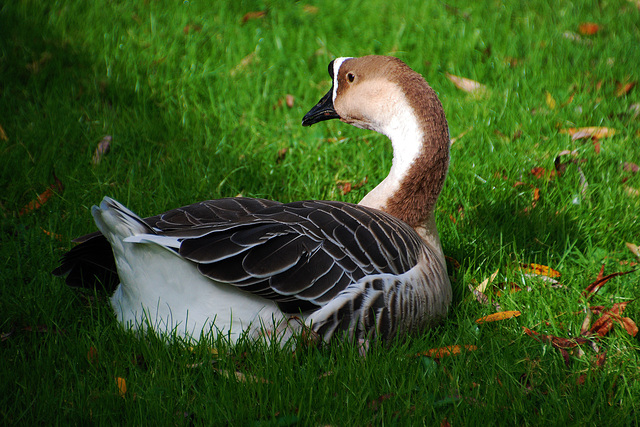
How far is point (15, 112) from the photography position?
4941 mm

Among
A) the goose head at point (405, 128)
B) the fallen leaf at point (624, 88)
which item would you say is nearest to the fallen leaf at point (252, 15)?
the goose head at point (405, 128)

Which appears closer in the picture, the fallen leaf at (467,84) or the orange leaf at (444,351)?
the orange leaf at (444,351)

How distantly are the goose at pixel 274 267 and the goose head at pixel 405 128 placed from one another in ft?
0.04

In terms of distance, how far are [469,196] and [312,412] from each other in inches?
85.9

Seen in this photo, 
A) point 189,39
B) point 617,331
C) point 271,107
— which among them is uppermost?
point 189,39

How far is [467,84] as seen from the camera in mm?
5504

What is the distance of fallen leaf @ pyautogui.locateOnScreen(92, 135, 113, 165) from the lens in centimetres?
451

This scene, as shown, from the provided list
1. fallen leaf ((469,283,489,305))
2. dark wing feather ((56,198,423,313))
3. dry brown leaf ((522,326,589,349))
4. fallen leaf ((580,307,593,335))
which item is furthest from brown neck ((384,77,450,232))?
fallen leaf ((580,307,593,335))

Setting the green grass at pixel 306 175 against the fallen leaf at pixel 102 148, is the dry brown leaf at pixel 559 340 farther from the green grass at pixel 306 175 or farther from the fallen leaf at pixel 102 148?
the fallen leaf at pixel 102 148

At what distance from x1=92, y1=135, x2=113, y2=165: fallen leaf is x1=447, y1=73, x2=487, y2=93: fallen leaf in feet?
9.41

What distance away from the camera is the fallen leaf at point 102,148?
14.8 ft

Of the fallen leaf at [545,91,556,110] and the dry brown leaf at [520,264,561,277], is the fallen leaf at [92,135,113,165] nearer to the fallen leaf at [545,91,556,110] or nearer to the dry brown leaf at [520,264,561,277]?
the dry brown leaf at [520,264,561,277]

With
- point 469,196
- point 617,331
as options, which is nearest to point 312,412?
point 617,331

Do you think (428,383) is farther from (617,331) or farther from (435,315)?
(617,331)
